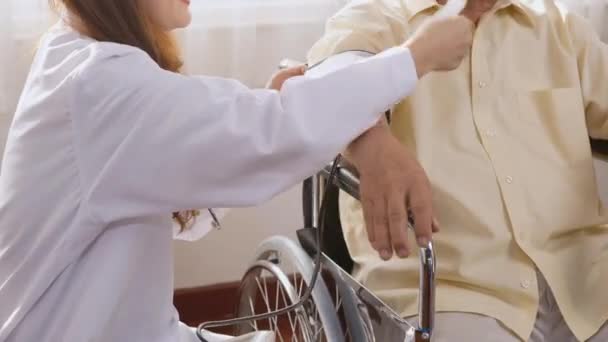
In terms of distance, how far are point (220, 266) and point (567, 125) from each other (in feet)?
3.55

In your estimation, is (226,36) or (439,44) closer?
(439,44)

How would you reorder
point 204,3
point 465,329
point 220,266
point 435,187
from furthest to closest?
point 220,266
point 204,3
point 435,187
point 465,329

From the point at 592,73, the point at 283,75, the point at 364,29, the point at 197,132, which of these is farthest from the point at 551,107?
the point at 197,132

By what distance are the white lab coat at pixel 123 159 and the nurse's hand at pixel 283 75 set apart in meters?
0.31

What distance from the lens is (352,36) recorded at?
4.26 feet

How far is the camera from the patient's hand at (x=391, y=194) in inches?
40.0

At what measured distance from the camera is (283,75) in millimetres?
1271

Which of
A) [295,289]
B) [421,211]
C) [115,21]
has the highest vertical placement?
[115,21]

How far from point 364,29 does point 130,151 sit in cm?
55

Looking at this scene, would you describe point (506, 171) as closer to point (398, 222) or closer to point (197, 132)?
point (398, 222)

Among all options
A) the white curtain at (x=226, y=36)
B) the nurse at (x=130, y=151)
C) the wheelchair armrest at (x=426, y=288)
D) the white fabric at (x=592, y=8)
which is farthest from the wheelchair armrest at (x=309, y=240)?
the white fabric at (x=592, y=8)

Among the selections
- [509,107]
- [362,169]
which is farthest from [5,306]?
[509,107]

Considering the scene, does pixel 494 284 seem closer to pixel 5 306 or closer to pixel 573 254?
pixel 573 254

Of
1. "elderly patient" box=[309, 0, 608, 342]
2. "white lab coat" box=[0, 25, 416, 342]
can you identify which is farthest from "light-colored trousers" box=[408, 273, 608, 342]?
"white lab coat" box=[0, 25, 416, 342]
